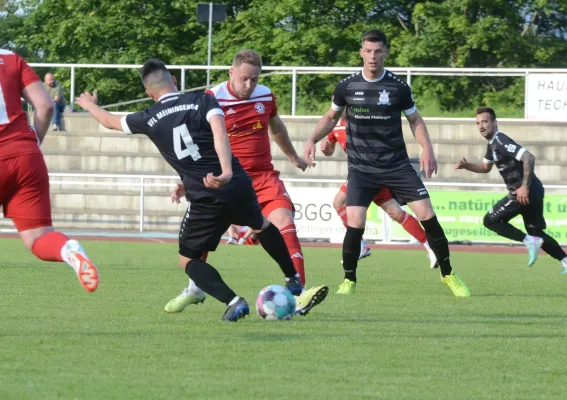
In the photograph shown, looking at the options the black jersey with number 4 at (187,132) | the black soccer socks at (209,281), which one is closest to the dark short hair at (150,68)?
the black jersey with number 4 at (187,132)

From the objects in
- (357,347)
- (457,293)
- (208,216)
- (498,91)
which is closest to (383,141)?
(457,293)

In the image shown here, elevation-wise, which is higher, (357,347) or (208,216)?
(208,216)

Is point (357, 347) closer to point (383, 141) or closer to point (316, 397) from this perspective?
point (316, 397)

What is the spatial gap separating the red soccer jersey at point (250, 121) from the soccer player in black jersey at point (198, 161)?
155cm

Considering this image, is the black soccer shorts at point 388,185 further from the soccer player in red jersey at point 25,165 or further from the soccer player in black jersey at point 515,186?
the soccer player in red jersey at point 25,165

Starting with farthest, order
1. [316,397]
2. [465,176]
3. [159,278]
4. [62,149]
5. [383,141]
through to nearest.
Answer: [62,149]
[465,176]
[159,278]
[383,141]
[316,397]

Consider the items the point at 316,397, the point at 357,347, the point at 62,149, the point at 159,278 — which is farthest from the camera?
the point at 62,149

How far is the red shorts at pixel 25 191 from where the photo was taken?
22.6 feet

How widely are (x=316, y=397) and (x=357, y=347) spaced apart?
163 cm

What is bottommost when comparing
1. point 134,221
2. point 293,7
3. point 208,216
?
point 134,221


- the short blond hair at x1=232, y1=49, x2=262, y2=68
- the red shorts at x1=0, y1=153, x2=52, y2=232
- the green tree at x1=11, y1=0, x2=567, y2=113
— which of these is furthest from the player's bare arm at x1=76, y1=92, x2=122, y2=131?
the green tree at x1=11, y1=0, x2=567, y2=113

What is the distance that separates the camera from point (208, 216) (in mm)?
7867

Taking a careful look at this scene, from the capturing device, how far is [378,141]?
10414 mm

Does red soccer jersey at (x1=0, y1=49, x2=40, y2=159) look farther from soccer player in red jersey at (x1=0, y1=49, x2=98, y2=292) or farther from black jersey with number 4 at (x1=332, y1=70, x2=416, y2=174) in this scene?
black jersey with number 4 at (x1=332, y1=70, x2=416, y2=174)
